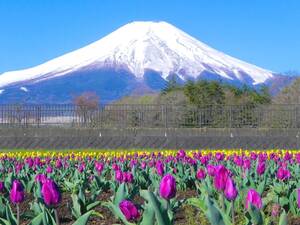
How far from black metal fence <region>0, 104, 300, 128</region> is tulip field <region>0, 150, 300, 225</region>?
9867mm

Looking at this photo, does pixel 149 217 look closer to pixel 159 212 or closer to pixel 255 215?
pixel 159 212

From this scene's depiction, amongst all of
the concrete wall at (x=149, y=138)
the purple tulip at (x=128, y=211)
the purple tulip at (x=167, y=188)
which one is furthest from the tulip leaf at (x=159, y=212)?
the concrete wall at (x=149, y=138)

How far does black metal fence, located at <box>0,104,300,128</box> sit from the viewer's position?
2052 cm

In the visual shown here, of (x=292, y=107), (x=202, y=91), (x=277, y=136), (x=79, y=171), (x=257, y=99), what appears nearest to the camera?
(x=79, y=171)

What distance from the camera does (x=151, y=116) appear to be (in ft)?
68.9

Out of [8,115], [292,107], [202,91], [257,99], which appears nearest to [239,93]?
[257,99]

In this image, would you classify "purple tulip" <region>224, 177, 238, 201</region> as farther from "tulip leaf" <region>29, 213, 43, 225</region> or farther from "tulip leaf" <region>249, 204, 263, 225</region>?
"tulip leaf" <region>29, 213, 43, 225</region>

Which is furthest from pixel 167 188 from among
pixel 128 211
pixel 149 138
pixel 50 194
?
pixel 149 138

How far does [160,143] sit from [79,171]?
11653mm

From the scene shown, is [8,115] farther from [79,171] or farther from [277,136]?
[79,171]

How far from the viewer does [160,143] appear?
1989 centimetres

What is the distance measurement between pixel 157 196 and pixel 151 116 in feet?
53.6

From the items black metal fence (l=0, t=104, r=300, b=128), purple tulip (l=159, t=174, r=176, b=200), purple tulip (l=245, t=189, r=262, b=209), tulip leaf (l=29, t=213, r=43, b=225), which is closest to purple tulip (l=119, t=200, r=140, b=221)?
purple tulip (l=159, t=174, r=176, b=200)

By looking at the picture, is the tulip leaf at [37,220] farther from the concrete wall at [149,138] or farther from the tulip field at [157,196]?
the concrete wall at [149,138]
